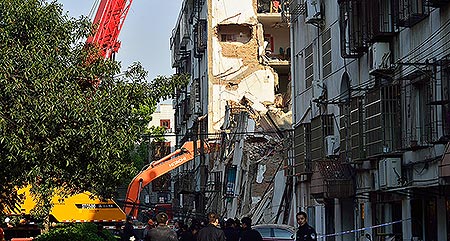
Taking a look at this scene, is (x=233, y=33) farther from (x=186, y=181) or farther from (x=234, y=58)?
(x=186, y=181)

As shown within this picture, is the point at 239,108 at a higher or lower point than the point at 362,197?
higher

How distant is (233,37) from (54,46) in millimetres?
38842

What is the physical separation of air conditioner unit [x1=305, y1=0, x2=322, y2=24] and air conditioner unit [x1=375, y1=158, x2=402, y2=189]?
7.76 meters

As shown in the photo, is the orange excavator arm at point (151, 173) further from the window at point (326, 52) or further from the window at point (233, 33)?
the window at point (326, 52)

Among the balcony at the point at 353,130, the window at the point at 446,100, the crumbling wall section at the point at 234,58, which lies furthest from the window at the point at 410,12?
the crumbling wall section at the point at 234,58

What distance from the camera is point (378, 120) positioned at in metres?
21.5

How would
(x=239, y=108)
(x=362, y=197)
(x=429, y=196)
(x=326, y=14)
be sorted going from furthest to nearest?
1. (x=239, y=108)
2. (x=326, y=14)
3. (x=362, y=197)
4. (x=429, y=196)

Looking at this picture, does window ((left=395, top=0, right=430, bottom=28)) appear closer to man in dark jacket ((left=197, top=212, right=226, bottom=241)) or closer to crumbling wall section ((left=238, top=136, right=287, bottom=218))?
man in dark jacket ((left=197, top=212, right=226, bottom=241))

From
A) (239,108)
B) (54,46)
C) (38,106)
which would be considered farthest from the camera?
(239,108)

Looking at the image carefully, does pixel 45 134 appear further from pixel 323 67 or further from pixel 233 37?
pixel 233 37

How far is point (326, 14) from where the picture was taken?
2864cm

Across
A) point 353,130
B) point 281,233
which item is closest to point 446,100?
point 353,130

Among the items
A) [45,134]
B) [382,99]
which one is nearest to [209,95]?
[382,99]

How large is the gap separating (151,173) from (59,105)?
2561cm
